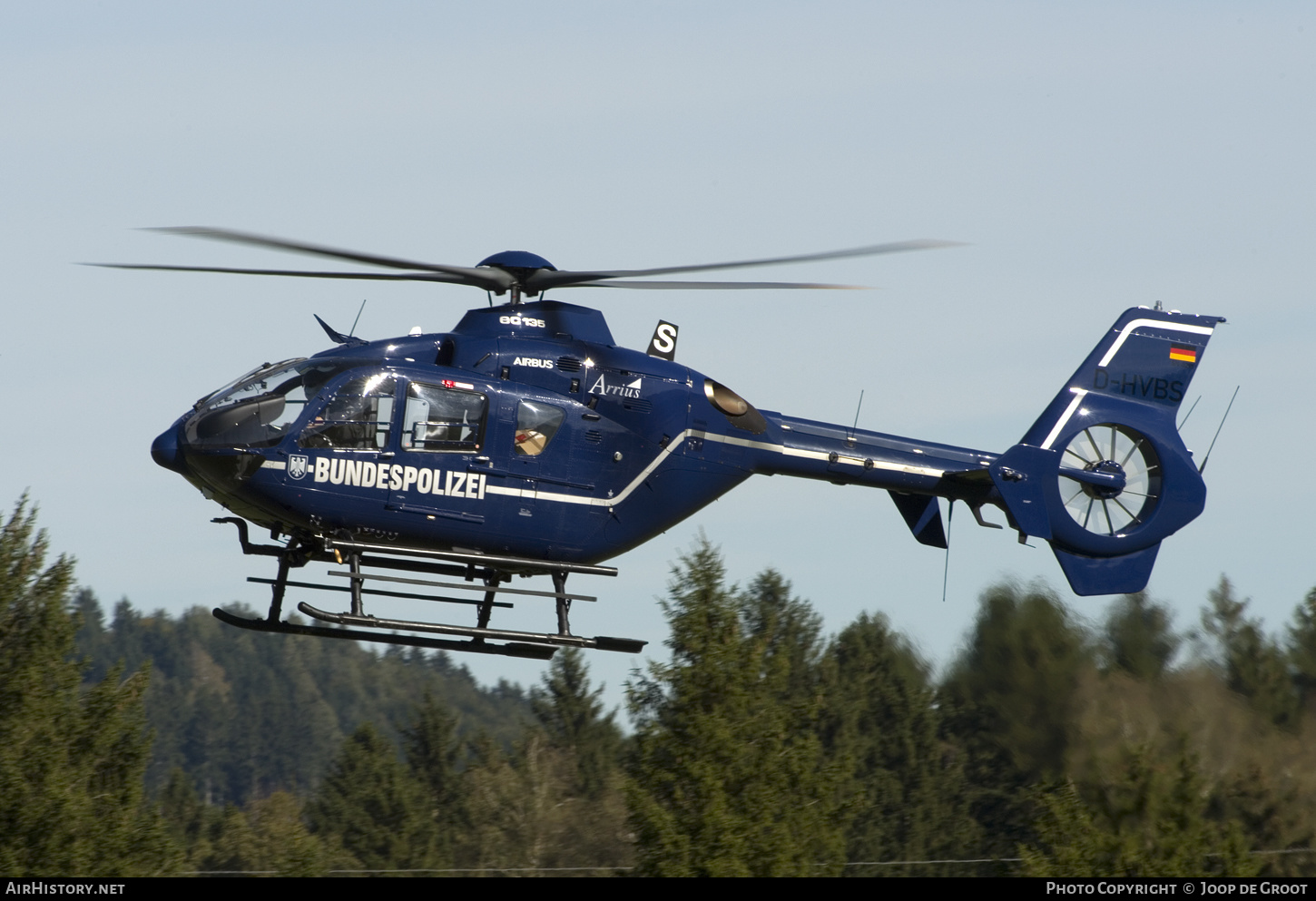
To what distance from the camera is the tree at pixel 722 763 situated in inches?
1085

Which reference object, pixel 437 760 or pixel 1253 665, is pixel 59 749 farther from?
pixel 437 760

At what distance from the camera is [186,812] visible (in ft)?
196

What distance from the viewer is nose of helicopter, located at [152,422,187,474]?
16141 millimetres

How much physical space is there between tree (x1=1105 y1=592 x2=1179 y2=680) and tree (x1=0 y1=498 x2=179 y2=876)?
17.2 m

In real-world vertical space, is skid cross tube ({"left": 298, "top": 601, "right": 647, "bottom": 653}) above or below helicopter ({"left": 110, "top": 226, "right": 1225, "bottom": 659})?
below

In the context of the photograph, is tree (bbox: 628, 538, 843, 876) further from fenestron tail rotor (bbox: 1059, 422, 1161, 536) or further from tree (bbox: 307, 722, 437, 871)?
tree (bbox: 307, 722, 437, 871)

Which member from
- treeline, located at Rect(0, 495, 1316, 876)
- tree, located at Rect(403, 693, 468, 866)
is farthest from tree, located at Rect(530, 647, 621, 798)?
treeline, located at Rect(0, 495, 1316, 876)

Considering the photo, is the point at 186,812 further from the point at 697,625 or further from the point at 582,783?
the point at 697,625

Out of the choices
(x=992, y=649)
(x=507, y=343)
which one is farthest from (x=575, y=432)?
(x=992, y=649)

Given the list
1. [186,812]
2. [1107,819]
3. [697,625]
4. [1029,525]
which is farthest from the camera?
[186,812]

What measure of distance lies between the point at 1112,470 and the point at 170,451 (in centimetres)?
1073

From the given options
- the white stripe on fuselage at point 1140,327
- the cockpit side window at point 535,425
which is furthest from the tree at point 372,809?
the cockpit side window at point 535,425
